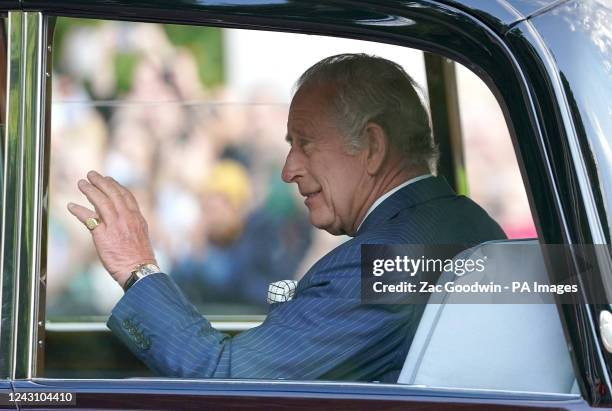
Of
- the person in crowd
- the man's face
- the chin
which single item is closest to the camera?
the man's face

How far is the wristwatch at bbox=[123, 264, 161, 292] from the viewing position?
2.23 meters

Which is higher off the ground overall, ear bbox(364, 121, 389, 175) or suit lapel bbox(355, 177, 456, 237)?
ear bbox(364, 121, 389, 175)

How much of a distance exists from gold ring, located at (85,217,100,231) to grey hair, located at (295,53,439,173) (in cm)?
51

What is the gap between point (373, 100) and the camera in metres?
2.44

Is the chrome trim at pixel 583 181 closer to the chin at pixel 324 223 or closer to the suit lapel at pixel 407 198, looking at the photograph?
the suit lapel at pixel 407 198

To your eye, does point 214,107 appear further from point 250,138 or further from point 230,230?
point 230,230

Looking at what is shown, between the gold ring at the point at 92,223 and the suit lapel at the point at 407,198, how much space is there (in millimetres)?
504

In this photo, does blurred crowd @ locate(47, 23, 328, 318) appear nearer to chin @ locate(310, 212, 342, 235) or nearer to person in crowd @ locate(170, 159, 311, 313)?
person in crowd @ locate(170, 159, 311, 313)

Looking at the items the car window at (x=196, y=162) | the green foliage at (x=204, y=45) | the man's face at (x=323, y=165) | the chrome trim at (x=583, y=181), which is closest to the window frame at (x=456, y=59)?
the chrome trim at (x=583, y=181)

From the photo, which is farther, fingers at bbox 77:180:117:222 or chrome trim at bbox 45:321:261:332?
chrome trim at bbox 45:321:261:332

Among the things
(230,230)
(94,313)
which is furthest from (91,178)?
(230,230)

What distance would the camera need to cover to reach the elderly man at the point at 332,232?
209 centimetres

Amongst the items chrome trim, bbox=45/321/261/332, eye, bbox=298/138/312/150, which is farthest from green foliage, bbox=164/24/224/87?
chrome trim, bbox=45/321/261/332

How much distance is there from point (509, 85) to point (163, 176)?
265 cm
